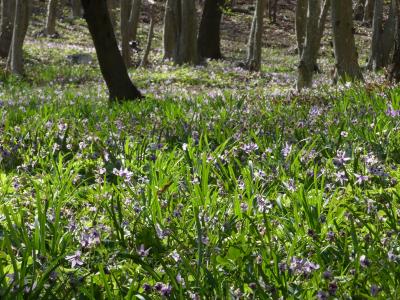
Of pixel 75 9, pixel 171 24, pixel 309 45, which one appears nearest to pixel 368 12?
pixel 75 9

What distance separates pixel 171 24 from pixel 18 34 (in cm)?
767

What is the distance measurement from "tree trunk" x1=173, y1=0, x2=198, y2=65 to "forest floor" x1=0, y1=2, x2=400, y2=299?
39.1 feet

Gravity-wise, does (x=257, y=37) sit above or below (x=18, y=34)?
above

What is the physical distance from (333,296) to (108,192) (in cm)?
174

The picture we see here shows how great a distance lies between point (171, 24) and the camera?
2086 centimetres

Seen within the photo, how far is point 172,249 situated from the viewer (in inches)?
112

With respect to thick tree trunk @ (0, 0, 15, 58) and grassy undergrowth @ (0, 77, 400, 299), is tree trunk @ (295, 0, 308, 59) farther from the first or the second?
grassy undergrowth @ (0, 77, 400, 299)

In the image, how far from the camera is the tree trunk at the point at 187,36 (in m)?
18.4

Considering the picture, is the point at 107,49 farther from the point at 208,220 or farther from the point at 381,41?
the point at 381,41

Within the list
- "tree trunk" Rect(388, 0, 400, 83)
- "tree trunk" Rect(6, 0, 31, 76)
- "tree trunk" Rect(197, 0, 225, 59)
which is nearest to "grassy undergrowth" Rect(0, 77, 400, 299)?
"tree trunk" Rect(388, 0, 400, 83)

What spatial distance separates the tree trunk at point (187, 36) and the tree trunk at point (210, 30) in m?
2.95

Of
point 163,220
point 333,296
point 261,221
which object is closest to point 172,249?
point 163,220

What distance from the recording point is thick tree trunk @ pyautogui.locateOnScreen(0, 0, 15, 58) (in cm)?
1992

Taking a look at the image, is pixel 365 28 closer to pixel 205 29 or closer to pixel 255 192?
pixel 205 29
